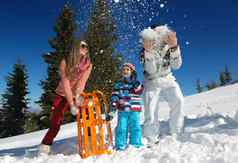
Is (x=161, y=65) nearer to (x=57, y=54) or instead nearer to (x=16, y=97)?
(x=57, y=54)

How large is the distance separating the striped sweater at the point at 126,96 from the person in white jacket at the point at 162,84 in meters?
0.23

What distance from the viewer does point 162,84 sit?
21.6 ft

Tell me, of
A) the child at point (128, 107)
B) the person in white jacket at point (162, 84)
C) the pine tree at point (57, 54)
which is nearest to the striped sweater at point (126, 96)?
the child at point (128, 107)

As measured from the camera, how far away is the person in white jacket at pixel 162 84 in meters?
6.53

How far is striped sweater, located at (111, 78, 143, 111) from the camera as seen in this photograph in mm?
6419

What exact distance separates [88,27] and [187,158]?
2076cm

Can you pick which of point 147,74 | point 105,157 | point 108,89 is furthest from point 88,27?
point 105,157

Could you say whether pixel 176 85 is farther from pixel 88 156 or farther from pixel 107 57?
pixel 107 57

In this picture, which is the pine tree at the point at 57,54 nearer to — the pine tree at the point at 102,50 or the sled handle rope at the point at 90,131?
the pine tree at the point at 102,50

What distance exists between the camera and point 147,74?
673 cm

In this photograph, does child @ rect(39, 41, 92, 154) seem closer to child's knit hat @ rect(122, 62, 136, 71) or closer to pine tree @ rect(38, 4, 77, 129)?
child's knit hat @ rect(122, 62, 136, 71)

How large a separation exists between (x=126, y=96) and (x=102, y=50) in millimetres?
17409

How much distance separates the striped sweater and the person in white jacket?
23 centimetres

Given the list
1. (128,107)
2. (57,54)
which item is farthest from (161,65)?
(57,54)
